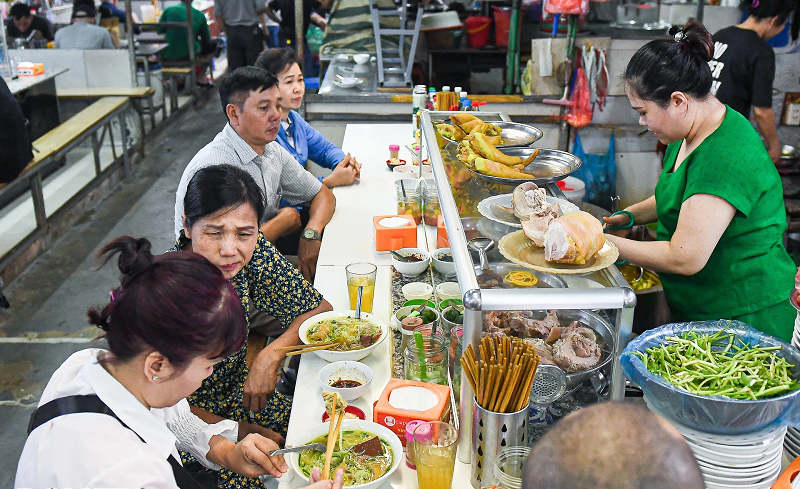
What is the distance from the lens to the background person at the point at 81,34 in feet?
27.8

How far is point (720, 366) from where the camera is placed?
5.22 ft

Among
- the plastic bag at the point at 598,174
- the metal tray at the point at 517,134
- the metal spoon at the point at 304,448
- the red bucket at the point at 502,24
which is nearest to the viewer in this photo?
the metal spoon at the point at 304,448

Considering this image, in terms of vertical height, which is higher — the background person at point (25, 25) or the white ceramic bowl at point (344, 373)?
the background person at point (25, 25)

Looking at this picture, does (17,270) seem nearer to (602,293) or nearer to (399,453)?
(399,453)

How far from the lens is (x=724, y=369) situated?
5.19 feet

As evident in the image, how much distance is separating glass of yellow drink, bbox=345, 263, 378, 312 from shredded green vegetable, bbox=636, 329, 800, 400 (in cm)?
132

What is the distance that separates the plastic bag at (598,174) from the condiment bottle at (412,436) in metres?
4.19

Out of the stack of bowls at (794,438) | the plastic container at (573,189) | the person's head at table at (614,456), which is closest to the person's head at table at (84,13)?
the plastic container at (573,189)

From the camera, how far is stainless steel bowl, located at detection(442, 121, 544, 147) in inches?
113

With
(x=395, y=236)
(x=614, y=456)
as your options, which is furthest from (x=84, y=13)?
(x=614, y=456)

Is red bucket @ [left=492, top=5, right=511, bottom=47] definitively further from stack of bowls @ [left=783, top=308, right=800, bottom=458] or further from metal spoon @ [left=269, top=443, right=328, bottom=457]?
metal spoon @ [left=269, top=443, right=328, bottom=457]

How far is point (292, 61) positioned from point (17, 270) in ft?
9.85

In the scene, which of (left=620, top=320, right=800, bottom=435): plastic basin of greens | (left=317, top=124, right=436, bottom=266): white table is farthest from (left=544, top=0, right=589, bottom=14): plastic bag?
(left=620, top=320, right=800, bottom=435): plastic basin of greens

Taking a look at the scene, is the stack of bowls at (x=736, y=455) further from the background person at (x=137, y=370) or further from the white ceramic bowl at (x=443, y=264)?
the white ceramic bowl at (x=443, y=264)
